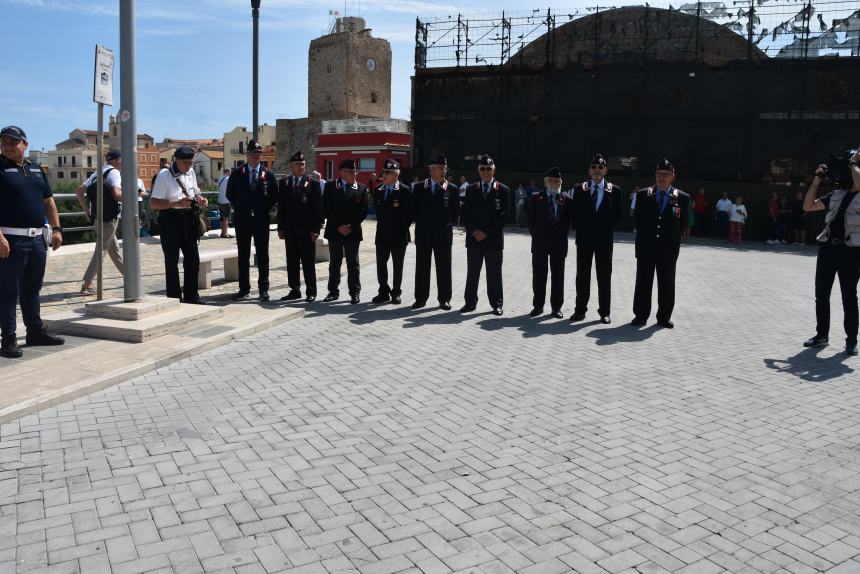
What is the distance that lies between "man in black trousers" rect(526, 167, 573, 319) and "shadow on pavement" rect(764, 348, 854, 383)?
2.95 metres

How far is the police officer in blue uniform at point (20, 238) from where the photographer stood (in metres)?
6.89

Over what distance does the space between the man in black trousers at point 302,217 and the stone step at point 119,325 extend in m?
2.64

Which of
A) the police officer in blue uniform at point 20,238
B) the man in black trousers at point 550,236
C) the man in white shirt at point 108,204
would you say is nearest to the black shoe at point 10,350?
the police officer in blue uniform at point 20,238

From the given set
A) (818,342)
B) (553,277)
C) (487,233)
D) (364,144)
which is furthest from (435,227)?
(364,144)

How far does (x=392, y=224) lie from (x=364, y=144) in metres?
40.6

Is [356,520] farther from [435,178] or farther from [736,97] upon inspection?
[736,97]

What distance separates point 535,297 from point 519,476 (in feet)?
18.8

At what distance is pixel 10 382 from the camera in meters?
6.09

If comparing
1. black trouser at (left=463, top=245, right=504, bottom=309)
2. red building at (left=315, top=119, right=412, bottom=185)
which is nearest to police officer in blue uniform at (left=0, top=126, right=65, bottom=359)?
black trouser at (left=463, top=245, right=504, bottom=309)

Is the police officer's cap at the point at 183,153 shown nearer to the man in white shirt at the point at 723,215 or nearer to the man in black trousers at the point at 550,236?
the man in black trousers at the point at 550,236

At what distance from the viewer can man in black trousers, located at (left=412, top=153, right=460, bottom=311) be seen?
417 inches

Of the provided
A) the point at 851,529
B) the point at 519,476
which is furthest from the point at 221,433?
the point at 851,529

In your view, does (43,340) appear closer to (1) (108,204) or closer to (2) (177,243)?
(2) (177,243)

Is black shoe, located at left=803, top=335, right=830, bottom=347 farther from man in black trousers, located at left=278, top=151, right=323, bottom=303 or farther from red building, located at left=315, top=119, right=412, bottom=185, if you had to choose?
red building, located at left=315, top=119, right=412, bottom=185
